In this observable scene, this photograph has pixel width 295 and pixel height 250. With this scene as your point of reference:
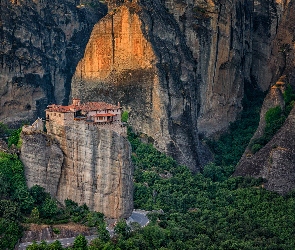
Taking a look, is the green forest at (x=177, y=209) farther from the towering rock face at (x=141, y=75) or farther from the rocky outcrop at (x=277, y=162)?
the towering rock face at (x=141, y=75)

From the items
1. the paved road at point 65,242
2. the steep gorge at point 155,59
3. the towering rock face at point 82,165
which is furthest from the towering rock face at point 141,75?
the paved road at point 65,242

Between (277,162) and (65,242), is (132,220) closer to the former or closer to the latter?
(65,242)

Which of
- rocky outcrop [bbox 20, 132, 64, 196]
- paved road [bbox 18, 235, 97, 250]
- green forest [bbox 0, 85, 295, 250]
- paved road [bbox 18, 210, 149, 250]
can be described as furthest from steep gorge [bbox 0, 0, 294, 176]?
paved road [bbox 18, 235, 97, 250]

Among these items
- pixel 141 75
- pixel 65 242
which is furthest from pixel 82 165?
pixel 141 75

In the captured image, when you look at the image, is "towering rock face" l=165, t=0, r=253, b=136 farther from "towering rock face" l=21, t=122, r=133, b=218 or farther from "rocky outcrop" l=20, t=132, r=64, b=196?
"rocky outcrop" l=20, t=132, r=64, b=196

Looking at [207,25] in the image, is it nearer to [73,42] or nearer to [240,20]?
[240,20]

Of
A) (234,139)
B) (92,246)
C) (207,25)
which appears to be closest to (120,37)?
(207,25)

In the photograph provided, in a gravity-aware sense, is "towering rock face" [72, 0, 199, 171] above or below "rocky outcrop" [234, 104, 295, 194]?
above
